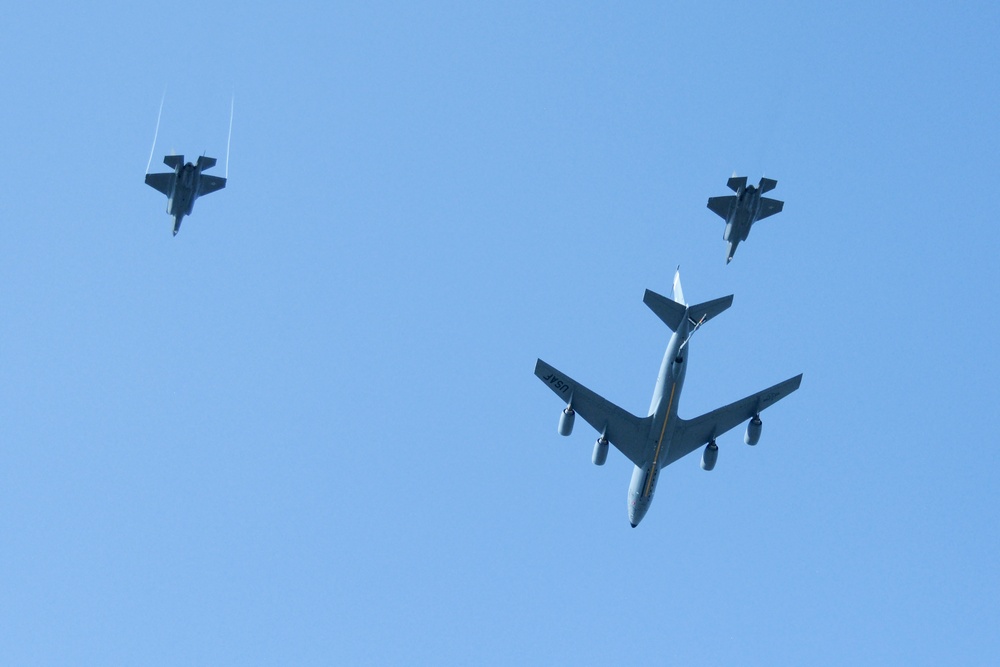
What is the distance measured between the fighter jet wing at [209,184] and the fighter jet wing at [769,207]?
2263 centimetres

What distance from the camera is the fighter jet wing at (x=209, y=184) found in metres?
55.2

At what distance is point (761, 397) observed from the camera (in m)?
57.5

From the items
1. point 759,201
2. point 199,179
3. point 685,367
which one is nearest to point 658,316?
Answer: point 685,367

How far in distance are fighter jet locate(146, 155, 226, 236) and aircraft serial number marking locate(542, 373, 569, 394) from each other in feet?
53.9

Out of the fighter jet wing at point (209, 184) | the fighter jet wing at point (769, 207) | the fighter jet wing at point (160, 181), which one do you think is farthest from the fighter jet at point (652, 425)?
the fighter jet wing at point (160, 181)

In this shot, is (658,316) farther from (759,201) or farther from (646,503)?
(646,503)

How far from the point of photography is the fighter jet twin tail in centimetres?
5269

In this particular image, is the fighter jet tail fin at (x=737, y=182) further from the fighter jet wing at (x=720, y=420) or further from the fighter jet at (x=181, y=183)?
the fighter jet at (x=181, y=183)

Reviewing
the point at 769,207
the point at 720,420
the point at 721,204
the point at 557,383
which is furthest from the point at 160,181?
the point at 720,420

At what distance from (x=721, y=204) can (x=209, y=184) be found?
21.6 metres

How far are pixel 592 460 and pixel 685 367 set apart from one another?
7.51m

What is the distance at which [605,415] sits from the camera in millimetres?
57750

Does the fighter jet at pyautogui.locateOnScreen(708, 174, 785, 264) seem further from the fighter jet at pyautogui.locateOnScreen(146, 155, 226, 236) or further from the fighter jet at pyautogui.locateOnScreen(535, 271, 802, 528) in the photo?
the fighter jet at pyautogui.locateOnScreen(146, 155, 226, 236)

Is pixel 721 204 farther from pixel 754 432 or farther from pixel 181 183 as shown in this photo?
Result: pixel 181 183
